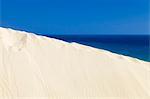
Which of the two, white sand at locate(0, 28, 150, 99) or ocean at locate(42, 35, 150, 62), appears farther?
ocean at locate(42, 35, 150, 62)

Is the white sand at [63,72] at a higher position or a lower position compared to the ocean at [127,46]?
lower

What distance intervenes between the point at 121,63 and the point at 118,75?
0.76m

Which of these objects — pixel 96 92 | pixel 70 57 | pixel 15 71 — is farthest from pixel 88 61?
pixel 15 71

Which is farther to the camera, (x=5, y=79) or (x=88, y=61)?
(x=88, y=61)

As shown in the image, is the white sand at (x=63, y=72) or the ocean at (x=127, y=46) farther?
the ocean at (x=127, y=46)

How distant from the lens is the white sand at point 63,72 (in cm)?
973

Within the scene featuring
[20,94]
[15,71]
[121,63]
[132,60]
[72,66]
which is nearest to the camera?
[20,94]

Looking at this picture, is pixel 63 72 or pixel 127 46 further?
pixel 127 46

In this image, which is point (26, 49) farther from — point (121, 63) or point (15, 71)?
point (121, 63)

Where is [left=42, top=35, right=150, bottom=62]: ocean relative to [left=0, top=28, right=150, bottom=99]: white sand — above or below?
above

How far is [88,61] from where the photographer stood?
1128cm

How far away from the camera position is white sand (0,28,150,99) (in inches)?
383

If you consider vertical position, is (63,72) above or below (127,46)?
below

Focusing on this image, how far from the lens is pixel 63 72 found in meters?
10.5
